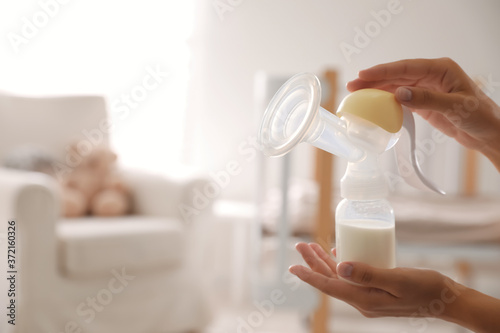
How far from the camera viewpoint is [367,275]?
67cm

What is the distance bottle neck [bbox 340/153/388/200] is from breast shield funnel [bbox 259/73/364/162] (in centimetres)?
1

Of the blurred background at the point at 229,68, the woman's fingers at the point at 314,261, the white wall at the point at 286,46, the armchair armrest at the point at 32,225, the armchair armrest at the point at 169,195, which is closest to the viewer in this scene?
the woman's fingers at the point at 314,261

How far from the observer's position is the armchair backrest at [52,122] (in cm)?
228

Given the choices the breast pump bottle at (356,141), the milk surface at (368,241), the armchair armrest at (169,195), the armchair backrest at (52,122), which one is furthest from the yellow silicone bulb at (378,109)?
the armchair backrest at (52,122)

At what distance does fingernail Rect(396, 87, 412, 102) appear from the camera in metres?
0.67

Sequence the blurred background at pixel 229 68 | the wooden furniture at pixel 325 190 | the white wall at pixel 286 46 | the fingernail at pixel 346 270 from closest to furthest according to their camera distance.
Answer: the fingernail at pixel 346 270, the wooden furniture at pixel 325 190, the blurred background at pixel 229 68, the white wall at pixel 286 46

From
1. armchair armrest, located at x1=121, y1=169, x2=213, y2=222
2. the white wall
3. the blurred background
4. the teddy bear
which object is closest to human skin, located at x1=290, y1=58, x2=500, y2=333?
armchair armrest, located at x1=121, y1=169, x2=213, y2=222

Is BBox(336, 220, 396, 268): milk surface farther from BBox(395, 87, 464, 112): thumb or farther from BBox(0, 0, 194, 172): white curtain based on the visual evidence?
BBox(0, 0, 194, 172): white curtain

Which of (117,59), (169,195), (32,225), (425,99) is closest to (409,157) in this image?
(425,99)

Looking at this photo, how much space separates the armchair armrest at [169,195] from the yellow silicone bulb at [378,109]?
152 cm

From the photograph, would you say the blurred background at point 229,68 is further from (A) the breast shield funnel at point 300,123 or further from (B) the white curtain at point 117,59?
(A) the breast shield funnel at point 300,123

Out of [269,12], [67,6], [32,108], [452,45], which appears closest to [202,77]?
[269,12]

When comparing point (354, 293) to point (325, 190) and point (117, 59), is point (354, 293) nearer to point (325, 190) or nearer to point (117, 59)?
point (325, 190)

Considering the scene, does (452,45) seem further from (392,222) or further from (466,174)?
(392,222)
